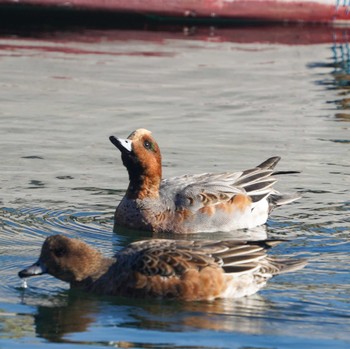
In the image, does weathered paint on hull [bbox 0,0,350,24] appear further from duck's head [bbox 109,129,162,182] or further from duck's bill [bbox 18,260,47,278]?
duck's bill [bbox 18,260,47,278]

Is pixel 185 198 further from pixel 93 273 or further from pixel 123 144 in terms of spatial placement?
pixel 93 273

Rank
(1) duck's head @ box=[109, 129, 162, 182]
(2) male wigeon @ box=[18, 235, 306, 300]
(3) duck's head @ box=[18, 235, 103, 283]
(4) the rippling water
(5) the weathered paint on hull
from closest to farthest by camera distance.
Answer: (4) the rippling water, (2) male wigeon @ box=[18, 235, 306, 300], (3) duck's head @ box=[18, 235, 103, 283], (1) duck's head @ box=[109, 129, 162, 182], (5) the weathered paint on hull

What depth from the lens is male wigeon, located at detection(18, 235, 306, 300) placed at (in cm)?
855

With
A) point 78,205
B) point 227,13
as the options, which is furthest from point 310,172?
point 227,13

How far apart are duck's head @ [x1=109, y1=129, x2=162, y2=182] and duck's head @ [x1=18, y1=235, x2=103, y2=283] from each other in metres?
2.47

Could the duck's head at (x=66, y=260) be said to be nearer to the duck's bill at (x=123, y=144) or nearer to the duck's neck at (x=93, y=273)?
the duck's neck at (x=93, y=273)

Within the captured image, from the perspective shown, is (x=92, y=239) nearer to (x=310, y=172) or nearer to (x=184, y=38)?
(x=310, y=172)

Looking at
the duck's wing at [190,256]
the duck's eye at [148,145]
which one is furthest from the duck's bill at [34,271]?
the duck's eye at [148,145]

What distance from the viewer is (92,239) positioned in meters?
10.5

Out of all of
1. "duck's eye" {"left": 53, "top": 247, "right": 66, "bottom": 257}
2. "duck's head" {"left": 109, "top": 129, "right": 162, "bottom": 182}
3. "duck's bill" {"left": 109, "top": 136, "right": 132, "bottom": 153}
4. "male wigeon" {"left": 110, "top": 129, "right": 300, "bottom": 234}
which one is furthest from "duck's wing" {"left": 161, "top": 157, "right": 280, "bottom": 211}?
"duck's eye" {"left": 53, "top": 247, "right": 66, "bottom": 257}

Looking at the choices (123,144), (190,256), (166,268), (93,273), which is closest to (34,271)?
(93,273)

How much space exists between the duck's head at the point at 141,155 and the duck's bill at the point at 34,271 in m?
2.59

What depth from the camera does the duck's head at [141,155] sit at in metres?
11.2

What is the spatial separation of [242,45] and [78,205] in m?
9.13
